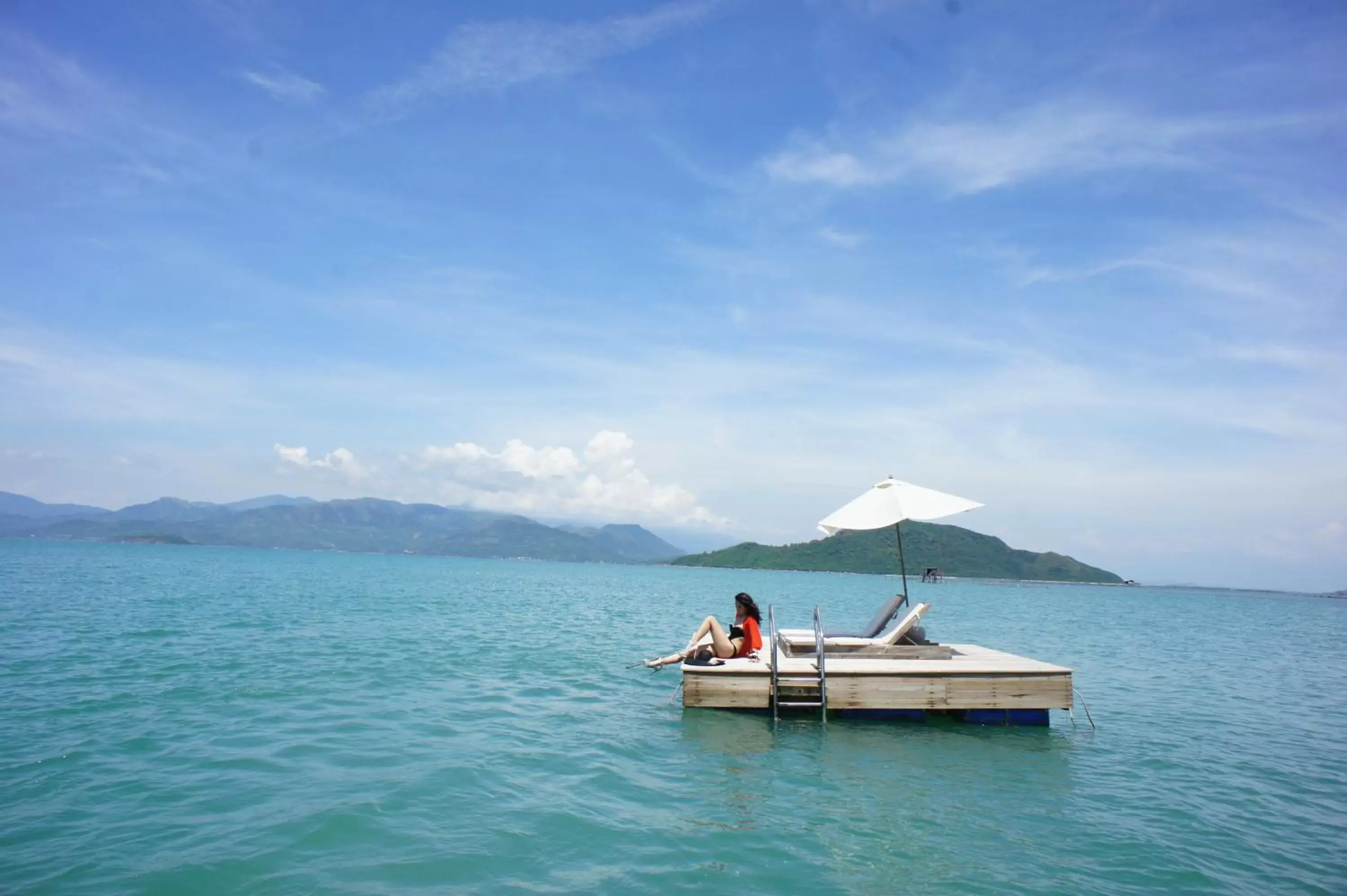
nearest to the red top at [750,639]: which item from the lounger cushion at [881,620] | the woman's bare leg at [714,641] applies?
the woman's bare leg at [714,641]

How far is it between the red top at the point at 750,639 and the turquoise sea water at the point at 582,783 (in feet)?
5.86

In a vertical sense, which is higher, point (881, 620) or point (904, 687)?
point (881, 620)

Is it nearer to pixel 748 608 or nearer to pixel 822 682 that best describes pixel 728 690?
pixel 822 682

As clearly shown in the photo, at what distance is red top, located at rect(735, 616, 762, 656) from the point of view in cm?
1733

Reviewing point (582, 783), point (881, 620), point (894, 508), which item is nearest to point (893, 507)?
point (894, 508)

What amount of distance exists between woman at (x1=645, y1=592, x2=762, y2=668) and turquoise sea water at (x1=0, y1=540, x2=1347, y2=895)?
121 centimetres

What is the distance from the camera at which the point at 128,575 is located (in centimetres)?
6481

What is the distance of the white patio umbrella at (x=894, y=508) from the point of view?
56.6 ft

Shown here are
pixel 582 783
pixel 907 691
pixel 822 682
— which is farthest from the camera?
pixel 907 691

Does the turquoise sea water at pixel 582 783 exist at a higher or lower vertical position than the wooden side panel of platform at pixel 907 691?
lower

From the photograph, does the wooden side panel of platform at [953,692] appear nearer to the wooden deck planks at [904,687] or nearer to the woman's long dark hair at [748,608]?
the wooden deck planks at [904,687]

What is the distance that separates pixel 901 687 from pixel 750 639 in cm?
348

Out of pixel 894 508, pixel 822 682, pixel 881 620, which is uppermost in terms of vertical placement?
pixel 894 508

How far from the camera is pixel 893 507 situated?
1772 centimetres
